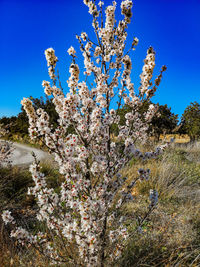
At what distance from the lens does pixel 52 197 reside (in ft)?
7.42

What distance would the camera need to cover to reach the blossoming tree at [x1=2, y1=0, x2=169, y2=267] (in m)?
2.11

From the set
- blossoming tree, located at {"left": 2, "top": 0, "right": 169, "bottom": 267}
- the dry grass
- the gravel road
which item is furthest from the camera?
the gravel road

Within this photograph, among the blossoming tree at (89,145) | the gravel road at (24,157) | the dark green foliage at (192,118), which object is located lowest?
the blossoming tree at (89,145)

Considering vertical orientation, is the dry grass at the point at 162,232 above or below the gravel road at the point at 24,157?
below

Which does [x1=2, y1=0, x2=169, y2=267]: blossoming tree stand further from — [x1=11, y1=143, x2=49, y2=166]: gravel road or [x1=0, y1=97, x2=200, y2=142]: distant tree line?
[x1=0, y1=97, x2=200, y2=142]: distant tree line

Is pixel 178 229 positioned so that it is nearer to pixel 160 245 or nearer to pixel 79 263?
pixel 160 245


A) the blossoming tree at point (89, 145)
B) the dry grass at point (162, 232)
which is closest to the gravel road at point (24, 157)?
the dry grass at point (162, 232)

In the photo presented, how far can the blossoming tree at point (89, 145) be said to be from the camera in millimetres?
2111

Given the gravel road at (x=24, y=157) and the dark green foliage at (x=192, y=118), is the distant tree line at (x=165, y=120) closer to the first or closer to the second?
the dark green foliage at (x=192, y=118)

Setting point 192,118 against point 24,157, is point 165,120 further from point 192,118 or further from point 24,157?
point 24,157

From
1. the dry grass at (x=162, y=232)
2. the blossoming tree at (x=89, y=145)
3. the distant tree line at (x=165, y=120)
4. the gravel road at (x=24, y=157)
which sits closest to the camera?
the blossoming tree at (x=89, y=145)

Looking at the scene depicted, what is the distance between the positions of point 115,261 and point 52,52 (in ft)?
9.45

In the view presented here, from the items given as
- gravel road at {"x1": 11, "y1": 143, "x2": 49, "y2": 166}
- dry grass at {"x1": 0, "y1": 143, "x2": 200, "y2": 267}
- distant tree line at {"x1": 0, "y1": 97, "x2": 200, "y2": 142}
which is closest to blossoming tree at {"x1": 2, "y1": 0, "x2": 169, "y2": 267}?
dry grass at {"x1": 0, "y1": 143, "x2": 200, "y2": 267}

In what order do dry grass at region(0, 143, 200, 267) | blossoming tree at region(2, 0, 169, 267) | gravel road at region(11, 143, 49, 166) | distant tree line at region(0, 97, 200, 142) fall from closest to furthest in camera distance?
1. blossoming tree at region(2, 0, 169, 267)
2. dry grass at region(0, 143, 200, 267)
3. gravel road at region(11, 143, 49, 166)
4. distant tree line at region(0, 97, 200, 142)
